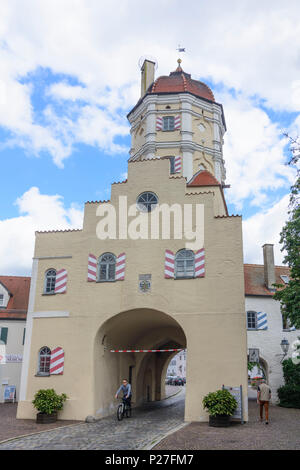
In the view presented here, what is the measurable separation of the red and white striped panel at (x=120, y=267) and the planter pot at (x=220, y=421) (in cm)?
655

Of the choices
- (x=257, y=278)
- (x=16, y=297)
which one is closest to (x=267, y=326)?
(x=257, y=278)

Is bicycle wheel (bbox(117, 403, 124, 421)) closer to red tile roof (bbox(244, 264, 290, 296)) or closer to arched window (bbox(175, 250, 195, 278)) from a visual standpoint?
arched window (bbox(175, 250, 195, 278))

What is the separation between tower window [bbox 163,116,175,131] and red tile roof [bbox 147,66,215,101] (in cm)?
185

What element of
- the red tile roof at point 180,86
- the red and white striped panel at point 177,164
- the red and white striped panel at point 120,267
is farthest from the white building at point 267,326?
the red and white striped panel at point 120,267

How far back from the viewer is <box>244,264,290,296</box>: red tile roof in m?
29.0

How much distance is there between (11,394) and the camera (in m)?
25.3

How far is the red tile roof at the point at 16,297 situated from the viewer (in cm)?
2694

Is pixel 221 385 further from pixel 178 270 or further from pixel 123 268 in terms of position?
pixel 123 268

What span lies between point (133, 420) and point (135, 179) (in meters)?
10.1

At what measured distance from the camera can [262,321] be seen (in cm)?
2847

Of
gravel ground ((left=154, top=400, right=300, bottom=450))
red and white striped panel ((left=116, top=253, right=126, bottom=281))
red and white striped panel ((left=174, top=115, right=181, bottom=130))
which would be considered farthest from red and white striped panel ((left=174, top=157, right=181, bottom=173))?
gravel ground ((left=154, top=400, right=300, bottom=450))

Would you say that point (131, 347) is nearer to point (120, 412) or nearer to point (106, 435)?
point (120, 412)
